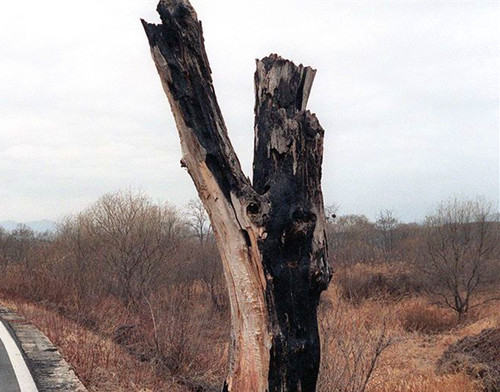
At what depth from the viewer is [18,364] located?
739cm

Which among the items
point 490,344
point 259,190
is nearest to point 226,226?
point 259,190

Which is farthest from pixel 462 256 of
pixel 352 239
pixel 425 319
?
pixel 352 239

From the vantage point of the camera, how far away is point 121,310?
14.4 meters

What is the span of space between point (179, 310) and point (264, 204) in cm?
727

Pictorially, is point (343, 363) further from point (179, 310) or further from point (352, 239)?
point (352, 239)

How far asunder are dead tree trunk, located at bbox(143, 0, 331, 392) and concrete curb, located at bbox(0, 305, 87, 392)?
3124 mm

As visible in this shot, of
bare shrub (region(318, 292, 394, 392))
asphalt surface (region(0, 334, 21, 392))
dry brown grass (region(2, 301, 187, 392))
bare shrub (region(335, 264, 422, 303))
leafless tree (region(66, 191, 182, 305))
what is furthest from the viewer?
bare shrub (region(335, 264, 422, 303))

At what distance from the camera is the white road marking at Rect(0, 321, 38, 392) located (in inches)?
251

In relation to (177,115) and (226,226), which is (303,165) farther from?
(177,115)

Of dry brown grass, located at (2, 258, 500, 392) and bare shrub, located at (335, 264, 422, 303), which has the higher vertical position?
dry brown grass, located at (2, 258, 500, 392)

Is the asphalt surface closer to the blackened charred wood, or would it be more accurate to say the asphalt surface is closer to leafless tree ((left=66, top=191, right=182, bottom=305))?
the blackened charred wood

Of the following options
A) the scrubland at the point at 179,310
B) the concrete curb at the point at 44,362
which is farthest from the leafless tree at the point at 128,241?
the concrete curb at the point at 44,362

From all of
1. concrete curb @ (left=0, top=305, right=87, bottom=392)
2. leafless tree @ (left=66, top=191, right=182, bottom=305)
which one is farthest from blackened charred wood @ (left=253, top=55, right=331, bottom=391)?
leafless tree @ (left=66, top=191, right=182, bottom=305)

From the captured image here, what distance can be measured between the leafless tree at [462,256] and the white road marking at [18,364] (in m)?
20.3
